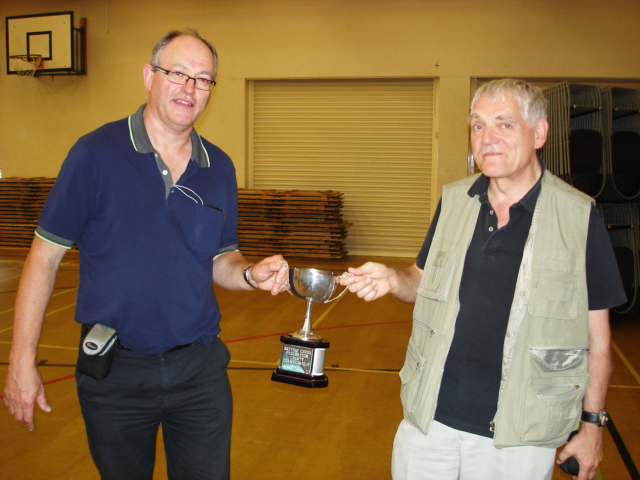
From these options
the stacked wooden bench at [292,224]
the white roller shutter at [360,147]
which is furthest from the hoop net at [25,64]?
the stacked wooden bench at [292,224]

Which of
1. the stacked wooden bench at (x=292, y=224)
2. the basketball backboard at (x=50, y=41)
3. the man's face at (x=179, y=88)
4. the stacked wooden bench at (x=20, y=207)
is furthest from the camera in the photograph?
the basketball backboard at (x=50, y=41)

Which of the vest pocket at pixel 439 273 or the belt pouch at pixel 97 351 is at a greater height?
the vest pocket at pixel 439 273

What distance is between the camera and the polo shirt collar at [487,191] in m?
1.90

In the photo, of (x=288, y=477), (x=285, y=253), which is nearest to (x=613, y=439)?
(x=288, y=477)

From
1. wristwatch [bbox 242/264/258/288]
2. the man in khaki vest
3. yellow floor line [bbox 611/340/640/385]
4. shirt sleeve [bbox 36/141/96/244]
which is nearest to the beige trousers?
the man in khaki vest

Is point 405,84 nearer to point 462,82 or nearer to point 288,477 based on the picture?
point 462,82

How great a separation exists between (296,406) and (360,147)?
8079 millimetres

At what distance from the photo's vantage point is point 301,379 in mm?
2182

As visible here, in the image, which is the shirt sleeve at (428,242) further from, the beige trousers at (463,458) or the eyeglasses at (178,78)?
the eyeglasses at (178,78)

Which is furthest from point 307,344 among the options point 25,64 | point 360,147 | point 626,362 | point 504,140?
point 25,64

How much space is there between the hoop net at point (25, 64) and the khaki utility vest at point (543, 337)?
1267 centimetres

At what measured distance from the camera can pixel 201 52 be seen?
6.70 ft

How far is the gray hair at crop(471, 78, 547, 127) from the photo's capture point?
1879mm

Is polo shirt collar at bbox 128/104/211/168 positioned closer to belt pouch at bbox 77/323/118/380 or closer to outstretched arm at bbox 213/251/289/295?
outstretched arm at bbox 213/251/289/295
